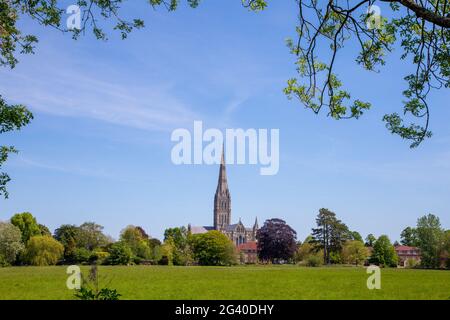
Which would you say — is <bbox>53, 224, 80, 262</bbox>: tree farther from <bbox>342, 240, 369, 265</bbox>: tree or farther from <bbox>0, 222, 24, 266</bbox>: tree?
<bbox>342, 240, 369, 265</bbox>: tree

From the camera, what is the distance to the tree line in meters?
71.1

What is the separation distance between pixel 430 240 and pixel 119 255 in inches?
1965

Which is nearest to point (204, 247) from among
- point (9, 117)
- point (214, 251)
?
point (214, 251)

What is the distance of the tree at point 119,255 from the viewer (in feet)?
258

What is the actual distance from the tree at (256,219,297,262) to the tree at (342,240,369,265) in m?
19.1

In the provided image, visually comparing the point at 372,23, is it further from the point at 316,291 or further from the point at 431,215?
the point at 431,215

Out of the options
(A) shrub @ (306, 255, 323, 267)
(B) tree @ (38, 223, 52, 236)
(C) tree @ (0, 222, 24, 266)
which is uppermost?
(B) tree @ (38, 223, 52, 236)

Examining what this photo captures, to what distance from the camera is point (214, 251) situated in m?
93.4

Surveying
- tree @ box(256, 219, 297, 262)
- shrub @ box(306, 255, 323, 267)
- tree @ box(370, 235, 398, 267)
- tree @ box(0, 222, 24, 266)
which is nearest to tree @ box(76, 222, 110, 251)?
tree @ box(0, 222, 24, 266)

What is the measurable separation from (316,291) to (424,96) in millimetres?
21327

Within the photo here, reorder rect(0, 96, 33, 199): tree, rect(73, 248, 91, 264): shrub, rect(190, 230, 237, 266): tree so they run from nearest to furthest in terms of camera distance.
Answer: rect(0, 96, 33, 199): tree < rect(73, 248, 91, 264): shrub < rect(190, 230, 237, 266): tree

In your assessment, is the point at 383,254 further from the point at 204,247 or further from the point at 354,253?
the point at 204,247

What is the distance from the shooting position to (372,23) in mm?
10953
